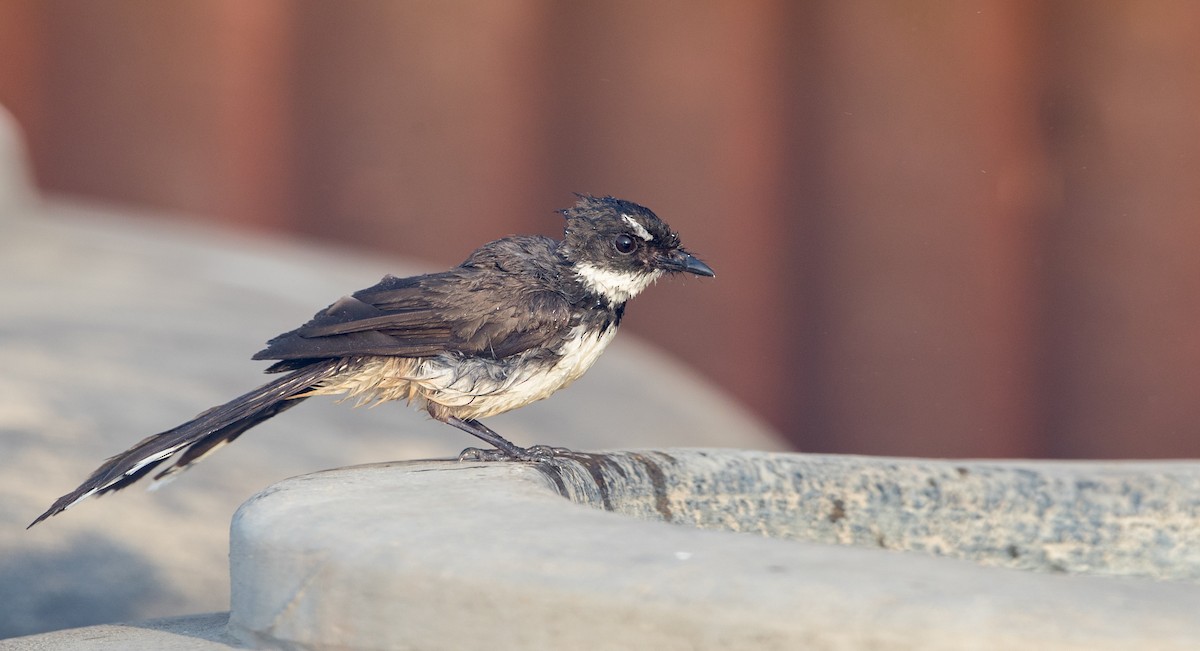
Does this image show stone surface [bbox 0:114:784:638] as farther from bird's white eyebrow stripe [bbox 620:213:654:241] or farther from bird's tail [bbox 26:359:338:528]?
bird's white eyebrow stripe [bbox 620:213:654:241]

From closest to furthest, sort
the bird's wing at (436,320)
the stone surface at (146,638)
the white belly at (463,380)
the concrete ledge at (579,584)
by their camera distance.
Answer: the concrete ledge at (579,584) → the stone surface at (146,638) → the bird's wing at (436,320) → the white belly at (463,380)

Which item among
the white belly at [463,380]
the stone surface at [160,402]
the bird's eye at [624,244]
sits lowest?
the stone surface at [160,402]

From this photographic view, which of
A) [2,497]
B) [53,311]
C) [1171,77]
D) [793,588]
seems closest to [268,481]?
[2,497]

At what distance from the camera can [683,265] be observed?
10.9 ft

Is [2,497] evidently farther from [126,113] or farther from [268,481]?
[126,113]

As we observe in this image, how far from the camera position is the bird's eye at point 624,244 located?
3.23 metres

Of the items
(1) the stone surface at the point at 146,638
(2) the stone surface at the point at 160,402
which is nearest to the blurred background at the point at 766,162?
(2) the stone surface at the point at 160,402

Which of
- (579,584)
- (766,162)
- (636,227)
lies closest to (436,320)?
(636,227)

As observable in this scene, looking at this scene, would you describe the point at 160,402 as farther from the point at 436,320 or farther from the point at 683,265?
the point at 683,265

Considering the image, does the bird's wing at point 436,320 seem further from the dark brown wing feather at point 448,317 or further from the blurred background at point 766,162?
the blurred background at point 766,162

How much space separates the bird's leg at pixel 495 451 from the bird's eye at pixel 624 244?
0.53 m

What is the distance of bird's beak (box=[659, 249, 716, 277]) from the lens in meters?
3.31

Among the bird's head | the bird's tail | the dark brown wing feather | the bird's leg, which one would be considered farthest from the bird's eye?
the bird's tail

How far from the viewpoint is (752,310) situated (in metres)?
5.83
